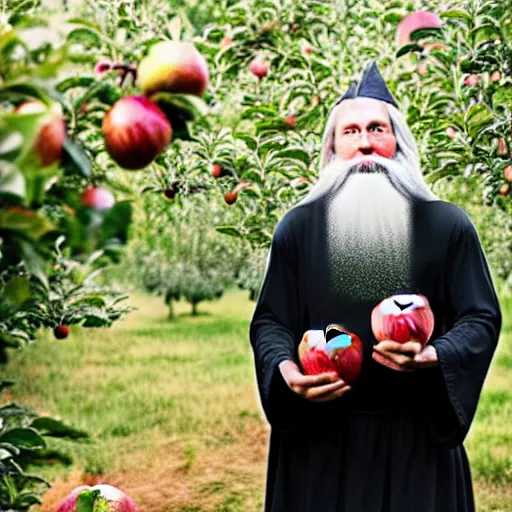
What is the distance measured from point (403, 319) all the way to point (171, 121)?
782 mm

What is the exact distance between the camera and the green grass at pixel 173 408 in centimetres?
516

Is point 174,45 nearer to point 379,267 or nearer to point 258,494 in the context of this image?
point 379,267

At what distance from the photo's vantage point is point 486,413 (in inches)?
244

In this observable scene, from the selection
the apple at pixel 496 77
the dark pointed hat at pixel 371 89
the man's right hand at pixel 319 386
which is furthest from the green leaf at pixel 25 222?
the apple at pixel 496 77

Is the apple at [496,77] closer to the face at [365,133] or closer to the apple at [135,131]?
the face at [365,133]

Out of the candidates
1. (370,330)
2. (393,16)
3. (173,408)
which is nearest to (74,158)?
(370,330)

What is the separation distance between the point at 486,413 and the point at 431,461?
4.66m

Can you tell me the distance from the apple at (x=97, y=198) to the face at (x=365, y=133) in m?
1.05

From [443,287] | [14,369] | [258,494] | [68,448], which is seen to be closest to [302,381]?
[443,287]

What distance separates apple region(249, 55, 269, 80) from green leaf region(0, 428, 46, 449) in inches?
62.3

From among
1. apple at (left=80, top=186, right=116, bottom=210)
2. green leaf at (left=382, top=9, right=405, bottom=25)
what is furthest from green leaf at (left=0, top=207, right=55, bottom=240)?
green leaf at (left=382, top=9, right=405, bottom=25)

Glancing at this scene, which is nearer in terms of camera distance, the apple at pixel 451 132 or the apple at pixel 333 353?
the apple at pixel 333 353

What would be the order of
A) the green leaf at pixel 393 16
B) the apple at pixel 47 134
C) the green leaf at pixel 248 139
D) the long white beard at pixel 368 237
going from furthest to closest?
the green leaf at pixel 393 16 → the green leaf at pixel 248 139 → the long white beard at pixel 368 237 → the apple at pixel 47 134

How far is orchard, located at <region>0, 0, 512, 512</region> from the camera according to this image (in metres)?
0.76
